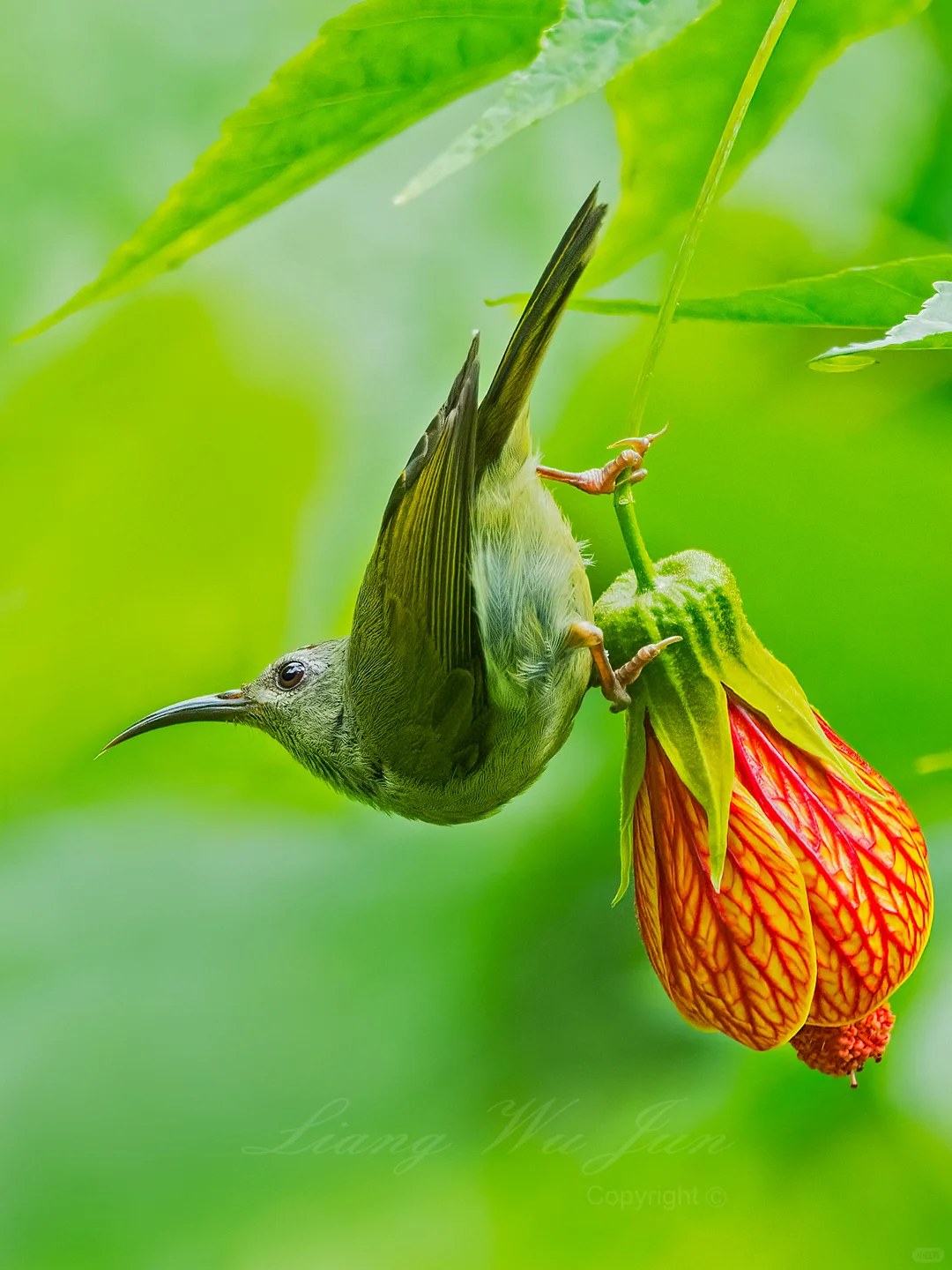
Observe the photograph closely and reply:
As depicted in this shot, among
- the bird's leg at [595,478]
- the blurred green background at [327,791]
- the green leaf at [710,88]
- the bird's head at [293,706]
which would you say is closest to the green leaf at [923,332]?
the green leaf at [710,88]

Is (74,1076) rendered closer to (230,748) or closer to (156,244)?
(230,748)

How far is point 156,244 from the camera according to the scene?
542mm

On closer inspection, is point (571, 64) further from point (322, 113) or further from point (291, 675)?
point (291, 675)

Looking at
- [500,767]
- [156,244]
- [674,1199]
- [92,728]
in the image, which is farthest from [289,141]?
[674,1199]

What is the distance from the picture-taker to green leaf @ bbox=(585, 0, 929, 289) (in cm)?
69

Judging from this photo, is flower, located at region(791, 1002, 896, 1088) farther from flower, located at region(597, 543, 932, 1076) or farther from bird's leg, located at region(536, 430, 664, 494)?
bird's leg, located at region(536, 430, 664, 494)

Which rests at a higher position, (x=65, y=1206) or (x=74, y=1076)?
(x=74, y=1076)

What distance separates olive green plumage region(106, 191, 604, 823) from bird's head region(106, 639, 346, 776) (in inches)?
0.7

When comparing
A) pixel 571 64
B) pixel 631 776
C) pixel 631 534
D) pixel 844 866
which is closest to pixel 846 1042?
pixel 844 866

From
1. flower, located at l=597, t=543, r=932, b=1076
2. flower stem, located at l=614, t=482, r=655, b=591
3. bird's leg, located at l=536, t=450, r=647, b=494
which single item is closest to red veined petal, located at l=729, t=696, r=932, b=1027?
flower, located at l=597, t=543, r=932, b=1076

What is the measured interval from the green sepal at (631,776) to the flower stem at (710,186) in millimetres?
276

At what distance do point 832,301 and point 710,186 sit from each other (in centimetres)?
13

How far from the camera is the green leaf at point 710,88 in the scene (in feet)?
2.27

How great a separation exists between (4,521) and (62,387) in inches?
7.2
